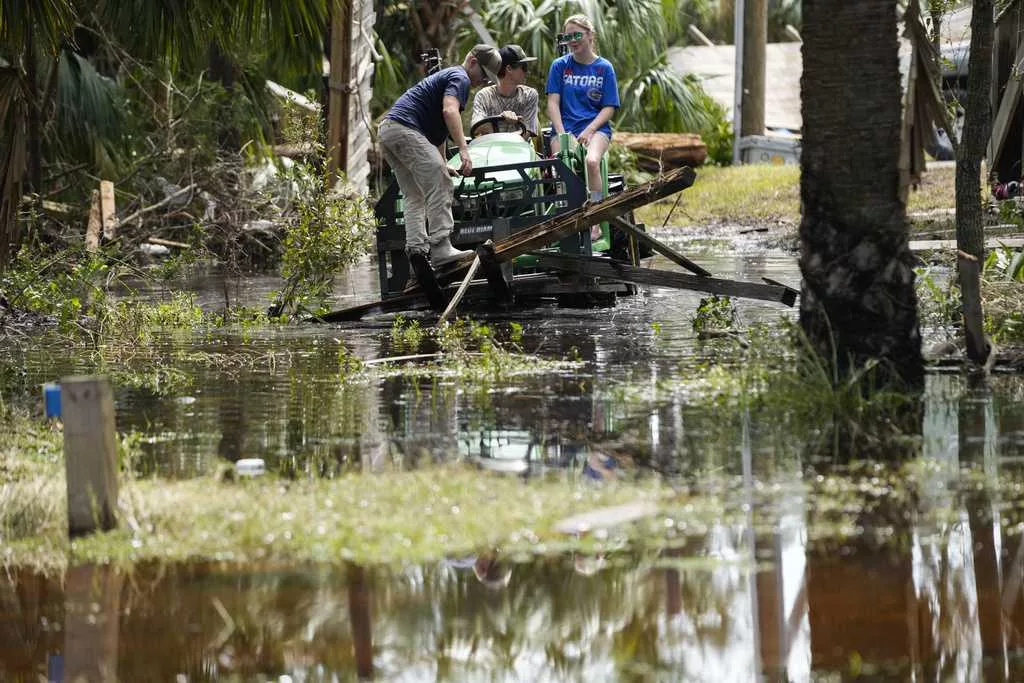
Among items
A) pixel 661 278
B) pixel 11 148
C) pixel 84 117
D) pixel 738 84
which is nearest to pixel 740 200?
pixel 738 84

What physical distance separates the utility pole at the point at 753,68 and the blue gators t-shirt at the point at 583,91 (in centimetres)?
2109

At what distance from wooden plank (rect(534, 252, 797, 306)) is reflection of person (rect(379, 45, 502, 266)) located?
81 centimetres

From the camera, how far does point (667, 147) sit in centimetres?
3009

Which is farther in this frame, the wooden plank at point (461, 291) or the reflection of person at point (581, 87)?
the reflection of person at point (581, 87)

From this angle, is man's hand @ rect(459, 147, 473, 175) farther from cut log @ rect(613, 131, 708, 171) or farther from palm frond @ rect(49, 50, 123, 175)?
cut log @ rect(613, 131, 708, 171)

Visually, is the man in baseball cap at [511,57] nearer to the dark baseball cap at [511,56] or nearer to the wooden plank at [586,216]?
the dark baseball cap at [511,56]

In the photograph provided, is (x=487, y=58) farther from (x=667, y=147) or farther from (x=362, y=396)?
(x=667, y=147)

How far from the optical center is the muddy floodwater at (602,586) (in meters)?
4.54

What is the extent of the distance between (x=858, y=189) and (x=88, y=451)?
13.1 feet

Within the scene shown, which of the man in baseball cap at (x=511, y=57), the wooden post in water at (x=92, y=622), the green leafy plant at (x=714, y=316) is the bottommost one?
the wooden post in water at (x=92, y=622)

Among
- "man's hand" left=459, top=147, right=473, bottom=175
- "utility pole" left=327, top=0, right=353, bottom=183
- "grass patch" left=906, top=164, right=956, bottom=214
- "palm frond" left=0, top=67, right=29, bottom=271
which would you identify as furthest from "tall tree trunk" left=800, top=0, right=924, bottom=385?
"utility pole" left=327, top=0, right=353, bottom=183

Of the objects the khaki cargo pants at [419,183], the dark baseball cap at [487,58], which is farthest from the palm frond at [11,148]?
the dark baseball cap at [487,58]

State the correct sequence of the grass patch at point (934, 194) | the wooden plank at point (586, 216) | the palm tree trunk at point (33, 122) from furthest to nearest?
the grass patch at point (934, 194) → the palm tree trunk at point (33, 122) → the wooden plank at point (586, 216)

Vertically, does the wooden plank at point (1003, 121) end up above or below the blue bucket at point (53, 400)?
above
